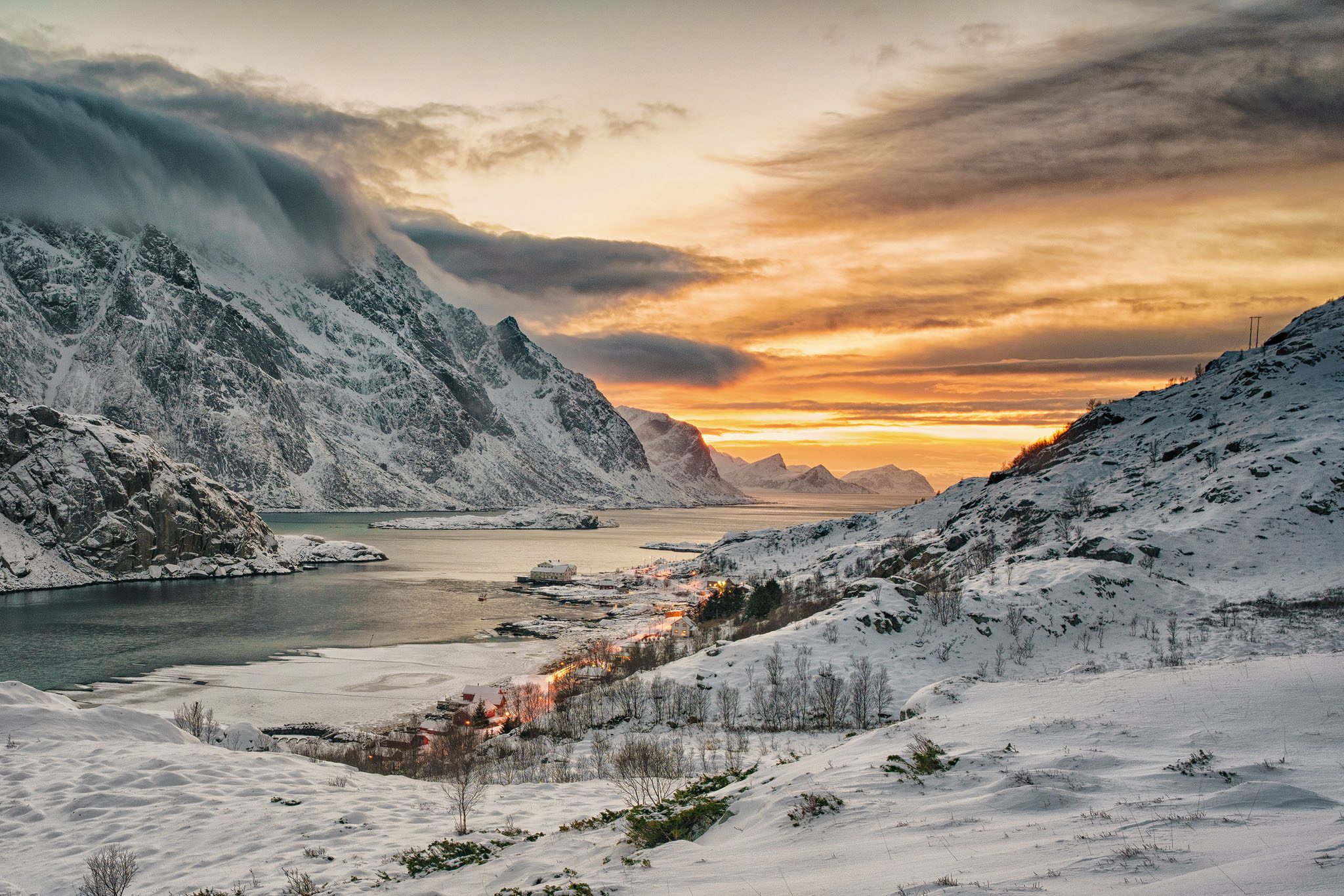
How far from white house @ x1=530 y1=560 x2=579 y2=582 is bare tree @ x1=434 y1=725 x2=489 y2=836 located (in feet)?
267

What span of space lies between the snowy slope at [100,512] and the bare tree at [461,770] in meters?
97.7

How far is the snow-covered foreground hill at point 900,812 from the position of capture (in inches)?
281

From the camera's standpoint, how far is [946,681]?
17547 mm

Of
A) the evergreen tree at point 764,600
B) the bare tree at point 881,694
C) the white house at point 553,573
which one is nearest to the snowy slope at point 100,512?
the white house at point 553,573

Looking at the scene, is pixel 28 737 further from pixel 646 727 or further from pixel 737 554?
pixel 737 554

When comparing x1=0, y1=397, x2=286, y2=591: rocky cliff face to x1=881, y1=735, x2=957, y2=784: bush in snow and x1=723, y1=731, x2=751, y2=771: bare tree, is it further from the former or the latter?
x1=881, y1=735, x2=957, y2=784: bush in snow

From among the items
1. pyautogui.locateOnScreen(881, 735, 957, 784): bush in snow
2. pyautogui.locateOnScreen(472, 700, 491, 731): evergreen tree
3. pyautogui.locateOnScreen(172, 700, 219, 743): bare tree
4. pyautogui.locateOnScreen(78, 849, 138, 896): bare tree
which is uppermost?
pyautogui.locateOnScreen(881, 735, 957, 784): bush in snow

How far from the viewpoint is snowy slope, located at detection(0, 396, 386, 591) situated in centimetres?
9738

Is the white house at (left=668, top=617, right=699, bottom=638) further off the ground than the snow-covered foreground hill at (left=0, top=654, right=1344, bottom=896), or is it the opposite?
the snow-covered foreground hill at (left=0, top=654, right=1344, bottom=896)

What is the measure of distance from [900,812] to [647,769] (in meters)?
11.1

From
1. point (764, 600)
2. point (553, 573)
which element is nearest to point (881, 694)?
point (764, 600)

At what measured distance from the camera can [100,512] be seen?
342 ft

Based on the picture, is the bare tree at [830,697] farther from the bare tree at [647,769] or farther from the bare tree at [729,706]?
the bare tree at [647,769]

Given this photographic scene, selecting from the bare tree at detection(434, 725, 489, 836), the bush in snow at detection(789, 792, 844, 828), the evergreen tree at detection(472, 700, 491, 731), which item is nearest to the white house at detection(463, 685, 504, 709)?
the evergreen tree at detection(472, 700, 491, 731)
